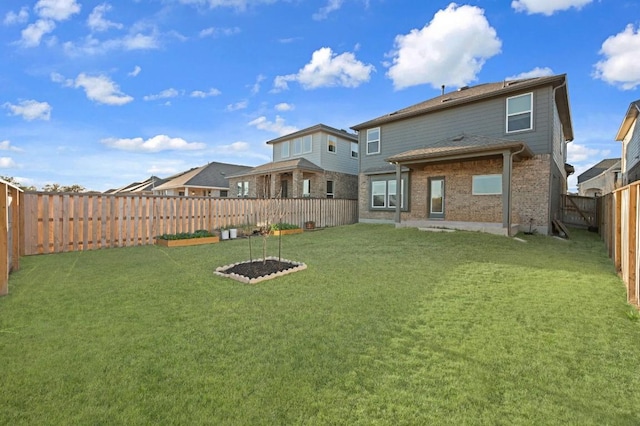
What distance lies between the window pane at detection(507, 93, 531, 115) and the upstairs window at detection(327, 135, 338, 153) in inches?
409

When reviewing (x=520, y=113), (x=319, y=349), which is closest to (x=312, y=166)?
(x=520, y=113)

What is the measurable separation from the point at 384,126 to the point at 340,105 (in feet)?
11.2

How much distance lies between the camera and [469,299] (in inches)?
156

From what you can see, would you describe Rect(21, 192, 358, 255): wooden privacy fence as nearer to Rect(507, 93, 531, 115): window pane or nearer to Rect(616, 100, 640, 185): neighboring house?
Rect(507, 93, 531, 115): window pane

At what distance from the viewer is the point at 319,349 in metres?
2.56

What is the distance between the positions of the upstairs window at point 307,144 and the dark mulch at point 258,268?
14367 millimetres

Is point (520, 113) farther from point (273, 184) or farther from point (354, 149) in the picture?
point (273, 184)

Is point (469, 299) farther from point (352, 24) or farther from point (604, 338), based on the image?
point (352, 24)

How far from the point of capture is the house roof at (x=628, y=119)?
12.9 metres

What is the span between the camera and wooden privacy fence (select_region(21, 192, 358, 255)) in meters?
7.26

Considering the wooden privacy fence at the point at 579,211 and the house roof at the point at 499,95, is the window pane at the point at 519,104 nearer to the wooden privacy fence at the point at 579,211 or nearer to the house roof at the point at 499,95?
the house roof at the point at 499,95

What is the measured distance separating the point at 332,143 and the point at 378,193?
19.3 ft

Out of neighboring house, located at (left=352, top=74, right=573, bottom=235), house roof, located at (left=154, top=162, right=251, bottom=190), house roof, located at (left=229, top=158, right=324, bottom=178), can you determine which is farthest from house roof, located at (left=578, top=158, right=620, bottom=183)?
house roof, located at (left=154, top=162, right=251, bottom=190)

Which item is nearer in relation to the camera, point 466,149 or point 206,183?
point 466,149
